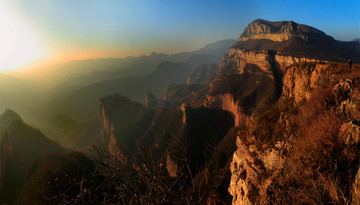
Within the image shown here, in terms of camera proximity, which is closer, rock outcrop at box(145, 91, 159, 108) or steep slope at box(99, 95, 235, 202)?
steep slope at box(99, 95, 235, 202)

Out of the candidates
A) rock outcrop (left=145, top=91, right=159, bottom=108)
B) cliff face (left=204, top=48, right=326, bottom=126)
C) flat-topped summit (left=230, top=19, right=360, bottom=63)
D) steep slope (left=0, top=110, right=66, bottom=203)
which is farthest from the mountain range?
rock outcrop (left=145, top=91, right=159, bottom=108)

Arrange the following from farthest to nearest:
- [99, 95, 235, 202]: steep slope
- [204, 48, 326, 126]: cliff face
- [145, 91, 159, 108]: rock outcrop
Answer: [145, 91, 159, 108]: rock outcrop
[99, 95, 235, 202]: steep slope
[204, 48, 326, 126]: cliff face

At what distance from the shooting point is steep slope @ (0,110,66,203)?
34.8 m

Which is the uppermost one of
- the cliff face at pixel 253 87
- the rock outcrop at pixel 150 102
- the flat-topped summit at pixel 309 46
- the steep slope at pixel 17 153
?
the flat-topped summit at pixel 309 46

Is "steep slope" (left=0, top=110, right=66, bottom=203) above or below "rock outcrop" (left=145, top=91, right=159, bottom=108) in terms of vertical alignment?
above

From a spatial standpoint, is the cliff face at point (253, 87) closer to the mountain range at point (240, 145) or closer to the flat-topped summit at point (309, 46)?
the mountain range at point (240, 145)

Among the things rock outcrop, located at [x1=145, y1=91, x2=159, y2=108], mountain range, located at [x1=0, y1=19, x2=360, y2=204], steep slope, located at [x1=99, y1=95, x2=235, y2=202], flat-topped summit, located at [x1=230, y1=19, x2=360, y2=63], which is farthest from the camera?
rock outcrop, located at [x1=145, y1=91, x2=159, y2=108]

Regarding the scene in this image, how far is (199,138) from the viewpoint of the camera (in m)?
72.3

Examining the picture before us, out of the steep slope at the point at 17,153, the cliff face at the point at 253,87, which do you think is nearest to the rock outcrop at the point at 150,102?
the cliff face at the point at 253,87

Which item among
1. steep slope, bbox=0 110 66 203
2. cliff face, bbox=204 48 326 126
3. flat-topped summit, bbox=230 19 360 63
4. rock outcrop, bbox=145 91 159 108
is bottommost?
rock outcrop, bbox=145 91 159 108

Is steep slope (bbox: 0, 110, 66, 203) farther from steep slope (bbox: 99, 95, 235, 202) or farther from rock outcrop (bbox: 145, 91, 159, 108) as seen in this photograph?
rock outcrop (bbox: 145, 91, 159, 108)

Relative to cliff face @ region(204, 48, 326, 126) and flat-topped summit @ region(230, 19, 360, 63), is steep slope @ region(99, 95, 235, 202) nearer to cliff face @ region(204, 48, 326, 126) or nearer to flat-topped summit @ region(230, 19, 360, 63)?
cliff face @ region(204, 48, 326, 126)

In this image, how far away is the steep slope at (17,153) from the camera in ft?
114

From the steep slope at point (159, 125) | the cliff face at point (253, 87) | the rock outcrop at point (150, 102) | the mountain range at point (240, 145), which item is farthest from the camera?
the rock outcrop at point (150, 102)
